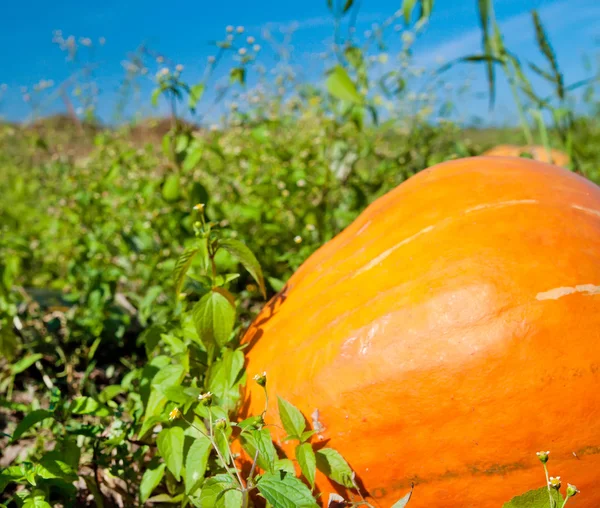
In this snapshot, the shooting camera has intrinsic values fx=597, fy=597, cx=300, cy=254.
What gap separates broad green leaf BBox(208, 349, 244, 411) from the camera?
1537 mm

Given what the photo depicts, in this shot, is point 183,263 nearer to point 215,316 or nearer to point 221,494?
point 215,316

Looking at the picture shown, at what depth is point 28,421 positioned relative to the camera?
1.52 metres

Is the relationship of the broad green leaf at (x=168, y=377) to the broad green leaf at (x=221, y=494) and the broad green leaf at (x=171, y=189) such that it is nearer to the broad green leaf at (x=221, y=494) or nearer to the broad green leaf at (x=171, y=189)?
the broad green leaf at (x=221, y=494)

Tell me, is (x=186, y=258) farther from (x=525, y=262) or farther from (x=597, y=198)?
(x=597, y=198)

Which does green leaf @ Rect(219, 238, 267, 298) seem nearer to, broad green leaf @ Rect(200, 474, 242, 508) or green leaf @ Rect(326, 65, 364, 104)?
broad green leaf @ Rect(200, 474, 242, 508)

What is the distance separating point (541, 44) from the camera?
2479 millimetres

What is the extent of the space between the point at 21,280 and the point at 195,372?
85.8 inches

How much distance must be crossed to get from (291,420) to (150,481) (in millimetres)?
511

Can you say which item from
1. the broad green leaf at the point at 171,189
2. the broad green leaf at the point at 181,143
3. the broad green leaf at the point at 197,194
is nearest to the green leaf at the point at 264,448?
the broad green leaf at the point at 197,194

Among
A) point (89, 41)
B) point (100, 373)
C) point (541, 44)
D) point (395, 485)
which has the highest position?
point (89, 41)

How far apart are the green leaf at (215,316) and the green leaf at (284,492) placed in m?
0.44

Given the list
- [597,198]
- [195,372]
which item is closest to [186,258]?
[195,372]

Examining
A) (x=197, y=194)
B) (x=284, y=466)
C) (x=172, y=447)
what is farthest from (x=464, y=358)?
(x=197, y=194)

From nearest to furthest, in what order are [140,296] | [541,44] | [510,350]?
[510,350] < [541,44] < [140,296]
